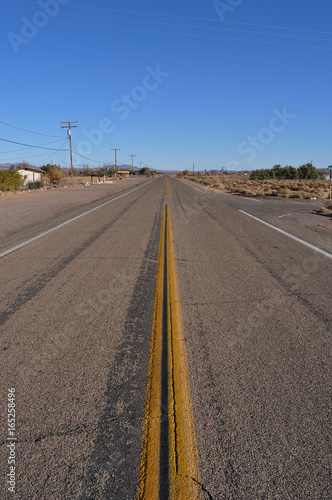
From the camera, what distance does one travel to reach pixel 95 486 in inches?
98.0

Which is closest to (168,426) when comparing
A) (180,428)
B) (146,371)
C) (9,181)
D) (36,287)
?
(180,428)

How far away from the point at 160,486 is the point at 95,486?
40 cm

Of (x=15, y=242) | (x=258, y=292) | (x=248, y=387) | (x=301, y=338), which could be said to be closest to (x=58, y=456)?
(x=248, y=387)

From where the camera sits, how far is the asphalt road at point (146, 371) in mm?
2605

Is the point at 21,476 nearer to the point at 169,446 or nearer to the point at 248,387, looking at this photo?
the point at 169,446

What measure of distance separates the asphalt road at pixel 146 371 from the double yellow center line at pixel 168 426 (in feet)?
0.23

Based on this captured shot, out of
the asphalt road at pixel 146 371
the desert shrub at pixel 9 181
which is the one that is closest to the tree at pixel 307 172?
the desert shrub at pixel 9 181

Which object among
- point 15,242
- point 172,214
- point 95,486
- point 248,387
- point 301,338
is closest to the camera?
point 95,486

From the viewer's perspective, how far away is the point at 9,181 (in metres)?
38.2

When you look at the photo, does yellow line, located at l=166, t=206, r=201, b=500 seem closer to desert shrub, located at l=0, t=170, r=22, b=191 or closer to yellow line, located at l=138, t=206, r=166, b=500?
yellow line, located at l=138, t=206, r=166, b=500

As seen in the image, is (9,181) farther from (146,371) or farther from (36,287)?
(146,371)

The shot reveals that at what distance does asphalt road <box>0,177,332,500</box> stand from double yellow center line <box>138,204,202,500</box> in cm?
7

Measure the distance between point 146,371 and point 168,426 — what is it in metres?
0.84

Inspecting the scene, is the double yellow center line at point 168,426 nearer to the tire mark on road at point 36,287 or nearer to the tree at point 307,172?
the tire mark on road at point 36,287
